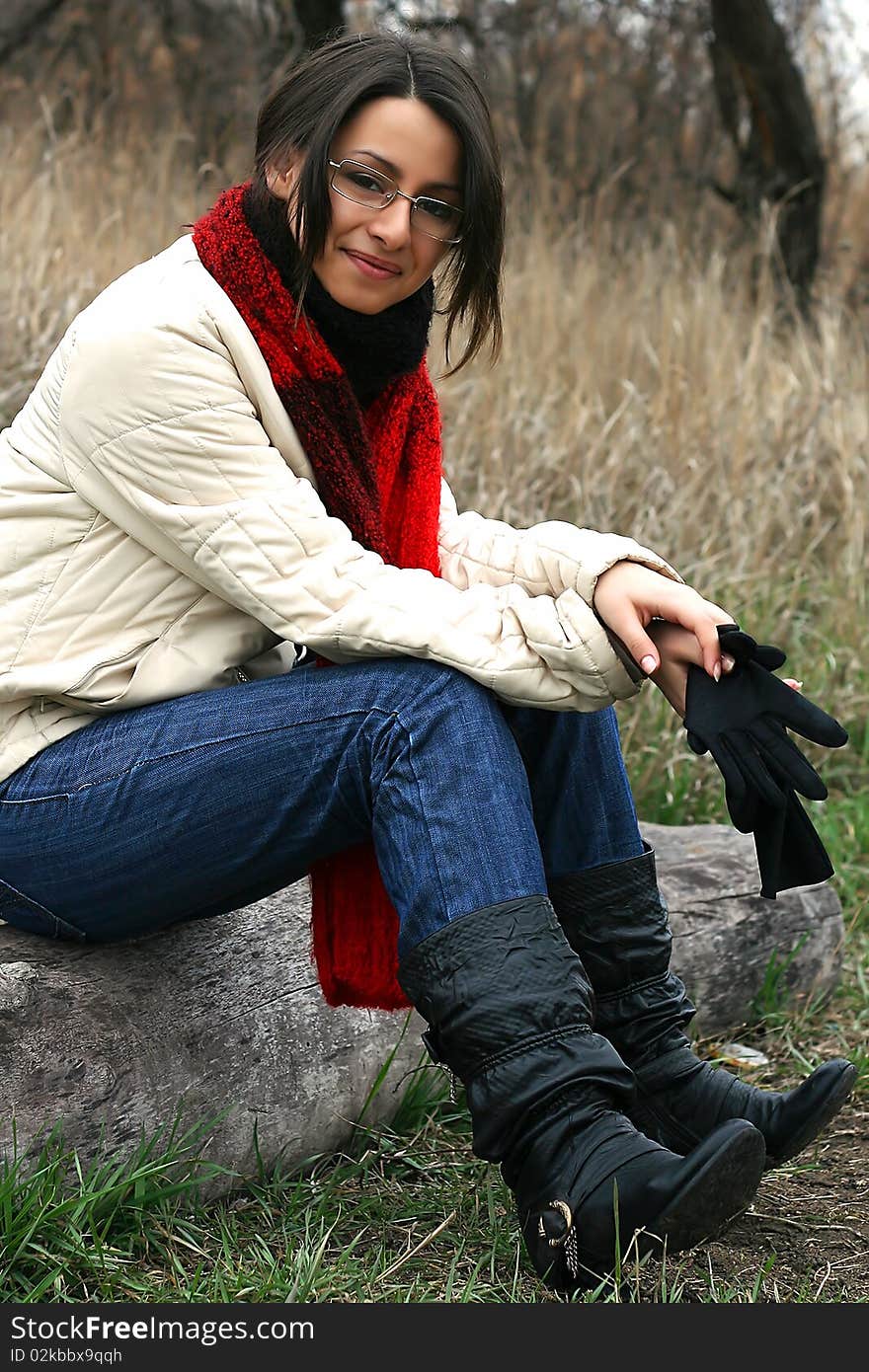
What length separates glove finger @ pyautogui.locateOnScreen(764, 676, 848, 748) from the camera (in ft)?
5.94

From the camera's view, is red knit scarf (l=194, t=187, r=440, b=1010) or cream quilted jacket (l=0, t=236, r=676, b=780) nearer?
cream quilted jacket (l=0, t=236, r=676, b=780)

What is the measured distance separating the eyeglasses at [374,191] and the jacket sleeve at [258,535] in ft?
0.84

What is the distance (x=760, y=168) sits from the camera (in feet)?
20.7

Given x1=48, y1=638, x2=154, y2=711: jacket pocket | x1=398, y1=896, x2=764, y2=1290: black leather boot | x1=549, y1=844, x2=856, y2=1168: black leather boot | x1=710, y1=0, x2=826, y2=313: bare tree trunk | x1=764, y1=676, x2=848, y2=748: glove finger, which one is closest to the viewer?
x1=398, y1=896, x2=764, y2=1290: black leather boot

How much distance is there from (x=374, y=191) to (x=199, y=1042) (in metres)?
1.19

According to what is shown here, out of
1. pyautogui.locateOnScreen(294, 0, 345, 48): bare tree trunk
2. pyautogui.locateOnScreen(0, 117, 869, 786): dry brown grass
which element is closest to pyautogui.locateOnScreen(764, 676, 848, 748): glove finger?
pyautogui.locateOnScreen(0, 117, 869, 786): dry brown grass

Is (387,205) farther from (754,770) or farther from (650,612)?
(754,770)

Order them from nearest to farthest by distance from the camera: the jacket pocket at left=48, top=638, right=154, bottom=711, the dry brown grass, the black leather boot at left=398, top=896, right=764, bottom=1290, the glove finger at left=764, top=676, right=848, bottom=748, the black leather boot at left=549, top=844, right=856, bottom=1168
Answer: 1. the black leather boot at left=398, top=896, right=764, bottom=1290
2. the glove finger at left=764, top=676, right=848, bottom=748
3. the jacket pocket at left=48, top=638, right=154, bottom=711
4. the black leather boot at left=549, top=844, right=856, bottom=1168
5. the dry brown grass

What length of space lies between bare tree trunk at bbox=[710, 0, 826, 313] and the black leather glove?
4.50 m

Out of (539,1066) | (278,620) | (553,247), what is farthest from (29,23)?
(539,1066)

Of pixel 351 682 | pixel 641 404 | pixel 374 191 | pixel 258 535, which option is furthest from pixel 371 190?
pixel 641 404

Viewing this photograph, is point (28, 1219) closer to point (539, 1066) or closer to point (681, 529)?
point (539, 1066)

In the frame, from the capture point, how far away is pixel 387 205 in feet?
6.42

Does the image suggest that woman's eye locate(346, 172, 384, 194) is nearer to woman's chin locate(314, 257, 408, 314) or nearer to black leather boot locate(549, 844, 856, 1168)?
woman's chin locate(314, 257, 408, 314)
